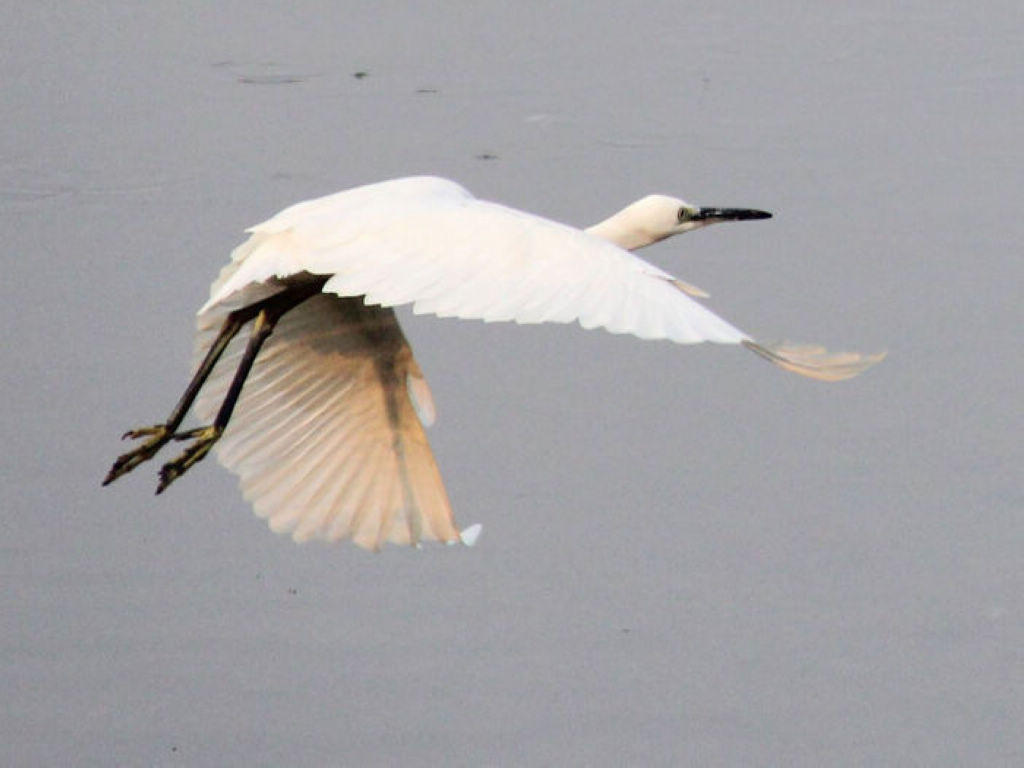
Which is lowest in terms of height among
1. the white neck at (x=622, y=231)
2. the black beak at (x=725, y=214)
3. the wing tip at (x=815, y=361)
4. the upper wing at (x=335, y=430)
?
the upper wing at (x=335, y=430)

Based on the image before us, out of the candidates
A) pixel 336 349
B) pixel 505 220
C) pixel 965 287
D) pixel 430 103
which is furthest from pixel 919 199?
pixel 505 220

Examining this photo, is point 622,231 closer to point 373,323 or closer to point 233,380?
point 373,323

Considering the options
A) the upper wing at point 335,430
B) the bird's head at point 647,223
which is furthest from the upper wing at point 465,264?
the bird's head at point 647,223

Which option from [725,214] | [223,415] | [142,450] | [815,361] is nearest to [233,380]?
[223,415]

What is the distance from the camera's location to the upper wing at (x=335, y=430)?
493 centimetres

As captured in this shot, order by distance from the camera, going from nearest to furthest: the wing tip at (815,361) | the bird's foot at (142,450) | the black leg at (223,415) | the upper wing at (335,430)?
the wing tip at (815,361)
the black leg at (223,415)
the bird's foot at (142,450)
the upper wing at (335,430)

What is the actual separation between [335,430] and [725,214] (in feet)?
3.17

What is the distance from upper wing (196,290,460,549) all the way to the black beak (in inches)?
28.0

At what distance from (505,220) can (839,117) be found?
3.15 meters

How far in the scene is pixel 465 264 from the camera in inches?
157

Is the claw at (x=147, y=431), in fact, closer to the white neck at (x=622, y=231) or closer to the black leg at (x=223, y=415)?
the black leg at (x=223, y=415)

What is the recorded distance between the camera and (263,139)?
7090mm

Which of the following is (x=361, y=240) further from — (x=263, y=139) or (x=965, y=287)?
(x=263, y=139)

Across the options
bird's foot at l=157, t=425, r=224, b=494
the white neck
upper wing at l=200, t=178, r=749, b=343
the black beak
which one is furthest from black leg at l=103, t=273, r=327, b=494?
the black beak
